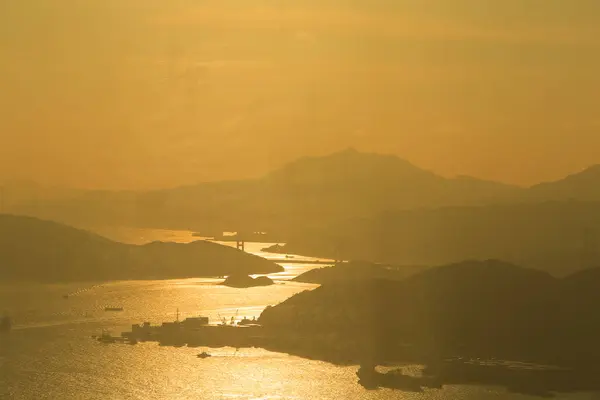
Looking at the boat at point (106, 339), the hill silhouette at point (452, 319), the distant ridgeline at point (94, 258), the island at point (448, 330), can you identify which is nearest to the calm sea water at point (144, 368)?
the boat at point (106, 339)

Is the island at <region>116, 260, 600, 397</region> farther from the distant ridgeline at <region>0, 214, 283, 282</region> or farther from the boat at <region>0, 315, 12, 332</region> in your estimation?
the distant ridgeline at <region>0, 214, 283, 282</region>

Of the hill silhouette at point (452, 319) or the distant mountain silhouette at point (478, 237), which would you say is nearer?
the hill silhouette at point (452, 319)

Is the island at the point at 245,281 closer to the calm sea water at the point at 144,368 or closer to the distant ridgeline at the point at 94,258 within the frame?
the distant ridgeline at the point at 94,258

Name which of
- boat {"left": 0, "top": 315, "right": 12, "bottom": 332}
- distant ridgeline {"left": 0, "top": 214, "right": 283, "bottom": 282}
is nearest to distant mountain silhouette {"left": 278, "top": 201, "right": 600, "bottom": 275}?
distant ridgeline {"left": 0, "top": 214, "right": 283, "bottom": 282}

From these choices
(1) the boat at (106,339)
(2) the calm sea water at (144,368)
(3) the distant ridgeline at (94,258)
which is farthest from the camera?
(3) the distant ridgeline at (94,258)

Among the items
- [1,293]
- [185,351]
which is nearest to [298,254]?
[1,293]

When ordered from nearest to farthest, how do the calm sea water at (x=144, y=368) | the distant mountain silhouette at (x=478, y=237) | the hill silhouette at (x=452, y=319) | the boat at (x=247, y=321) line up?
the calm sea water at (x=144, y=368) → the hill silhouette at (x=452, y=319) → the boat at (x=247, y=321) → the distant mountain silhouette at (x=478, y=237)

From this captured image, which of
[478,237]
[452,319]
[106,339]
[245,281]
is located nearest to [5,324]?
[106,339]
